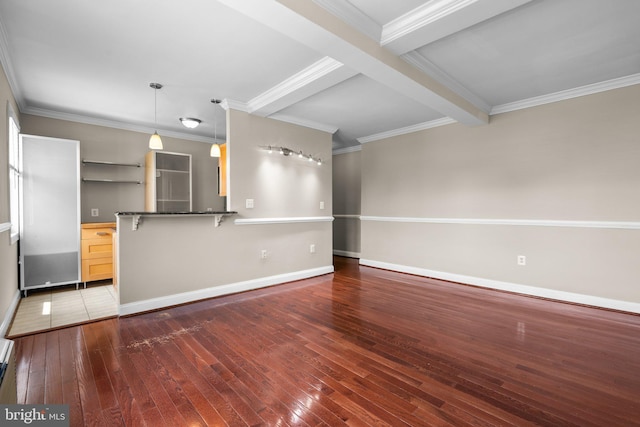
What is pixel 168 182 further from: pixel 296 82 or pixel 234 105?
pixel 296 82

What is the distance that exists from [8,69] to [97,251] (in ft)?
7.87

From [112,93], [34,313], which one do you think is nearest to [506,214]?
[112,93]

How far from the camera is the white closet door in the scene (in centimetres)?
376

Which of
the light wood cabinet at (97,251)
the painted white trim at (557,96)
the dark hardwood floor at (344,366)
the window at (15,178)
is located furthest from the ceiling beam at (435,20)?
the light wood cabinet at (97,251)

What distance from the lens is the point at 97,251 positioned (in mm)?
4293

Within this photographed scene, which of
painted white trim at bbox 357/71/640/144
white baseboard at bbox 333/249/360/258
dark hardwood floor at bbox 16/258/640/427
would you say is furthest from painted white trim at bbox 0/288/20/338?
white baseboard at bbox 333/249/360/258

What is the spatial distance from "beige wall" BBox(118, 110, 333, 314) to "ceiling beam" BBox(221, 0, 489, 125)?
2.03 m

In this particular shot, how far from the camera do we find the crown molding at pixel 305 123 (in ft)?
14.4

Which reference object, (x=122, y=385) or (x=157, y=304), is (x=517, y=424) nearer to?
(x=122, y=385)

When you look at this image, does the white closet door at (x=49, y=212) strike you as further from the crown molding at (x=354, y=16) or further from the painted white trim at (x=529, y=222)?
the painted white trim at (x=529, y=222)

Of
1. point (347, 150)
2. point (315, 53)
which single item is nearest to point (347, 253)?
point (347, 150)

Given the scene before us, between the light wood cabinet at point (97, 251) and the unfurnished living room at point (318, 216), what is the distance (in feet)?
0.13

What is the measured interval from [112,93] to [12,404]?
12.4 ft

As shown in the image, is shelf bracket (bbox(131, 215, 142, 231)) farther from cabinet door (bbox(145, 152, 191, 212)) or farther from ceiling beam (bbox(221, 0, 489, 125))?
ceiling beam (bbox(221, 0, 489, 125))
